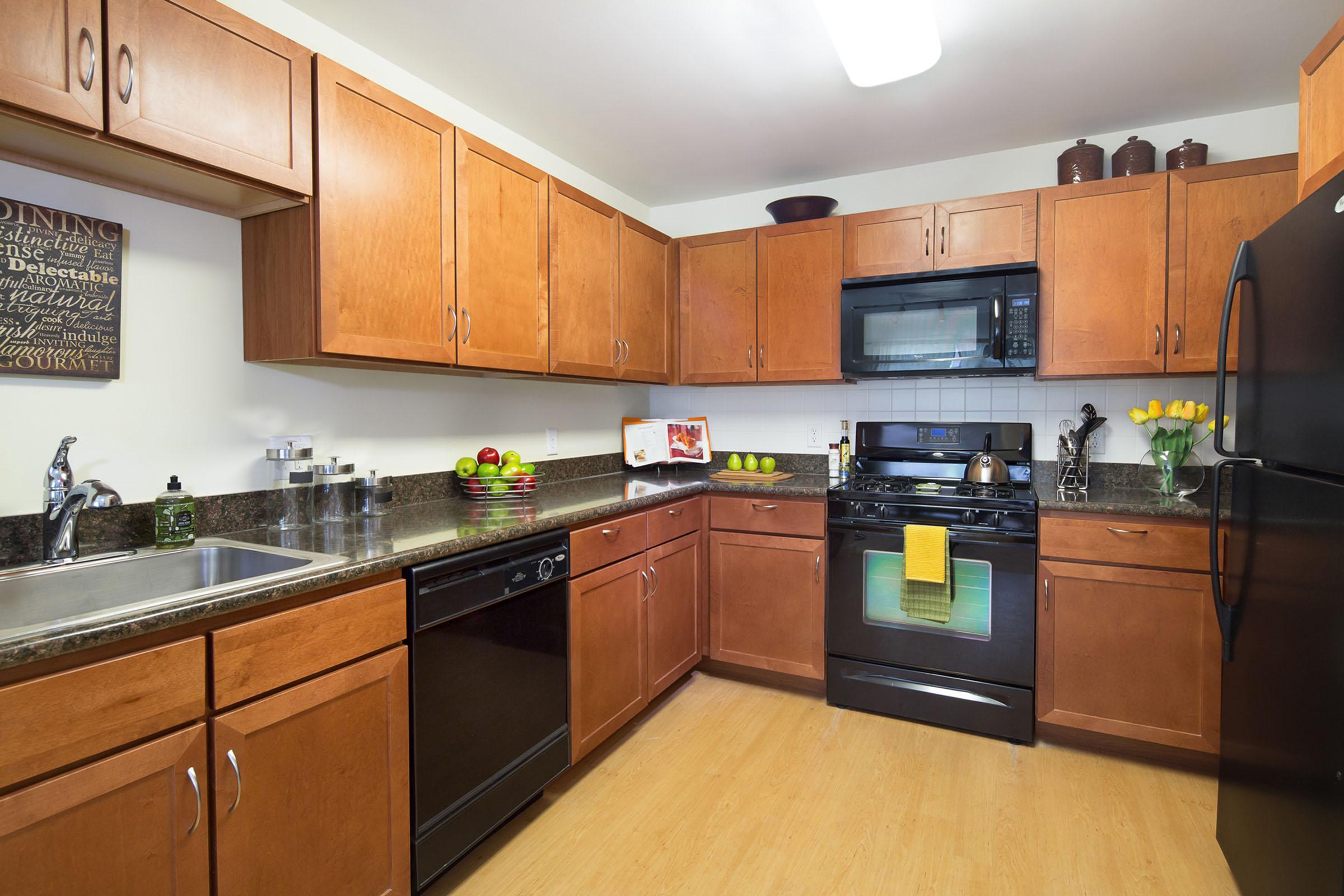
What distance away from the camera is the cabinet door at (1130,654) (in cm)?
216

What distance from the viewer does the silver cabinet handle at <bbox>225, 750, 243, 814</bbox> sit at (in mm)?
1163

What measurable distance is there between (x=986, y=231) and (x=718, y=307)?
4.07 feet

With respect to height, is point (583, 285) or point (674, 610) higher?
point (583, 285)

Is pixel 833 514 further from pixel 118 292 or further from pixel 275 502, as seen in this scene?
pixel 118 292

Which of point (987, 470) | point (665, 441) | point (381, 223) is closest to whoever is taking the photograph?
point (381, 223)

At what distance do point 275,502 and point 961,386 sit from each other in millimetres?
2826

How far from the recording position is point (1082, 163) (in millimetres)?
2590

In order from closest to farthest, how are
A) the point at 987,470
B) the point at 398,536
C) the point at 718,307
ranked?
the point at 398,536 → the point at 987,470 → the point at 718,307

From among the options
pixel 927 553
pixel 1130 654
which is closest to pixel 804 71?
pixel 927 553

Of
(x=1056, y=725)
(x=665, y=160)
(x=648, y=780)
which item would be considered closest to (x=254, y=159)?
(x=665, y=160)

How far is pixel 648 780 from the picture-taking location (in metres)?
2.18

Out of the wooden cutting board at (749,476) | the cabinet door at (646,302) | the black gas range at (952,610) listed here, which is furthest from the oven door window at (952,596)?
the cabinet door at (646,302)

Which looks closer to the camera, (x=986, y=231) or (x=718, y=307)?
(x=986, y=231)

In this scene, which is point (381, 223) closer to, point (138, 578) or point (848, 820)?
point (138, 578)
